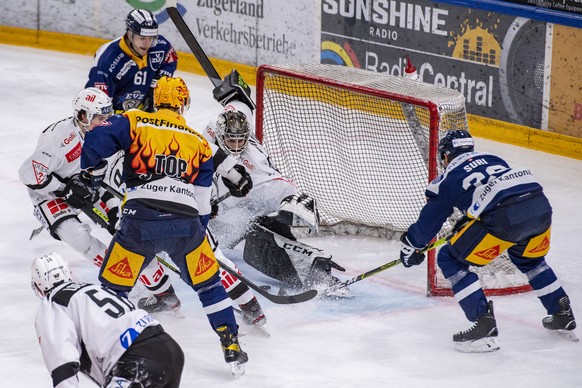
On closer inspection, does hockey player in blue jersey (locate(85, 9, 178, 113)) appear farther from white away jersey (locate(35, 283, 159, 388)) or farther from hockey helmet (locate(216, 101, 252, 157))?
white away jersey (locate(35, 283, 159, 388))

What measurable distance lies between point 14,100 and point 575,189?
4234mm

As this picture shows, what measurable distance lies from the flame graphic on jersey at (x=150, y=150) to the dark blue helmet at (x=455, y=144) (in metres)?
1.16

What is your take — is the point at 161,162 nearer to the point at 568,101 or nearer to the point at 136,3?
the point at 568,101

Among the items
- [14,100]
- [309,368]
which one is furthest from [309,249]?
[14,100]

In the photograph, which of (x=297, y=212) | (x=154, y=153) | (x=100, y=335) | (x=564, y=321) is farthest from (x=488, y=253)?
(x=100, y=335)

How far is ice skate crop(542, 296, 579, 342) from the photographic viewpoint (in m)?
5.34

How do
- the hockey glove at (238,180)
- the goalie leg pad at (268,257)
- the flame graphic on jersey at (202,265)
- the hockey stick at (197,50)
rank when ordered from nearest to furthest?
the flame graphic on jersey at (202,265), the hockey glove at (238,180), the goalie leg pad at (268,257), the hockey stick at (197,50)

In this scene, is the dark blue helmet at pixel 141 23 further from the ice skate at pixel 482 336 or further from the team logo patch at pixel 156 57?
the ice skate at pixel 482 336

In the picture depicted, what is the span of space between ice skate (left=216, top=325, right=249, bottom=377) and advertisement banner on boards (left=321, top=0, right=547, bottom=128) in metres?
3.71

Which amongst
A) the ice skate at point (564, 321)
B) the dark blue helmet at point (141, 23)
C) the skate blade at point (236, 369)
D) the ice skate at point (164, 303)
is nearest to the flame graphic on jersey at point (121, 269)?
the skate blade at point (236, 369)

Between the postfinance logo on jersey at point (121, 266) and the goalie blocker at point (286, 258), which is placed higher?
the postfinance logo on jersey at point (121, 266)

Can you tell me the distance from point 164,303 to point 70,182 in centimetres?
70

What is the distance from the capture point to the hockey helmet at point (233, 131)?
5754 mm

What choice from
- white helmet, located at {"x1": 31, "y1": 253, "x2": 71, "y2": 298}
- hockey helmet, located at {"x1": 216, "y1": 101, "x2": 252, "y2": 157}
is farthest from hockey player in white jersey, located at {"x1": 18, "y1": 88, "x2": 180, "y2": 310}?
white helmet, located at {"x1": 31, "y1": 253, "x2": 71, "y2": 298}
